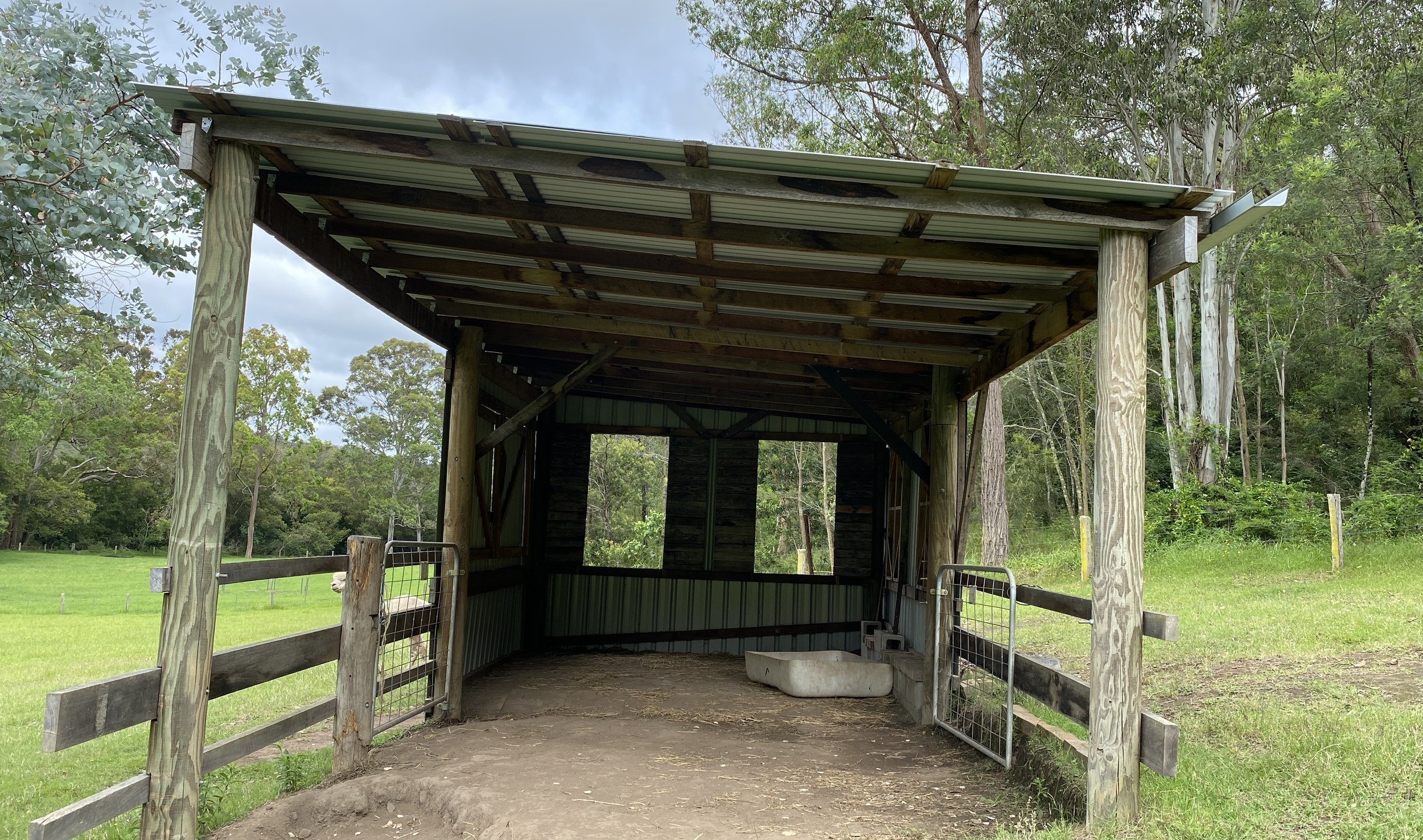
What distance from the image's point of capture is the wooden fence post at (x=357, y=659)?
205 inches

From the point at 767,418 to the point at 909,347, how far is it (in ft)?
14.0

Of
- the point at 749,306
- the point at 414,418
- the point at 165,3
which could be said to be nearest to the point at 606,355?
the point at 749,306

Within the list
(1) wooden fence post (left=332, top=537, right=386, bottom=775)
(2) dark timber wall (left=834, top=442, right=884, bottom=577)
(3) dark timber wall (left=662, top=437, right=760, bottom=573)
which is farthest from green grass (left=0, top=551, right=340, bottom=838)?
(2) dark timber wall (left=834, top=442, right=884, bottom=577)

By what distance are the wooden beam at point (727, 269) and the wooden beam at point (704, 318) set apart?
0.93 metres

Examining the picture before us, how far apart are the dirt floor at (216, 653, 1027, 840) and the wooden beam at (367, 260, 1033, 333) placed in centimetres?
290

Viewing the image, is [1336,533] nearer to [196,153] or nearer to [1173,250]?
[1173,250]

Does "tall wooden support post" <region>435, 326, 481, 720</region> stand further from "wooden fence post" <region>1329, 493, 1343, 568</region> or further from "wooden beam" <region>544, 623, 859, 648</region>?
"wooden fence post" <region>1329, 493, 1343, 568</region>

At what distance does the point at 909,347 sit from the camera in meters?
7.57

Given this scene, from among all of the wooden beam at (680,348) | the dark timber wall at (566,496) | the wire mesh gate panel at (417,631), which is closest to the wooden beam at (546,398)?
the wooden beam at (680,348)

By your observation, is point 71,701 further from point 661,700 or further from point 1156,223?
point 661,700

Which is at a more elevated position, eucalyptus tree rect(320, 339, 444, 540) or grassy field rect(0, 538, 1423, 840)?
eucalyptus tree rect(320, 339, 444, 540)

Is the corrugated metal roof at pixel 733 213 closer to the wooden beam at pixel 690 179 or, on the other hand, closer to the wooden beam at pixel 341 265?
the wooden beam at pixel 690 179

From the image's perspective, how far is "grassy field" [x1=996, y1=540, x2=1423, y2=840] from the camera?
4.12m

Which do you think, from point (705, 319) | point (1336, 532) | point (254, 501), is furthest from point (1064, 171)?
point (254, 501)
